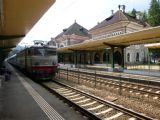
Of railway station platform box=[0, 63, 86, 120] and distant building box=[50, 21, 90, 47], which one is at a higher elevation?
distant building box=[50, 21, 90, 47]

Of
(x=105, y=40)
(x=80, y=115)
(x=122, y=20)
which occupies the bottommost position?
(x=80, y=115)

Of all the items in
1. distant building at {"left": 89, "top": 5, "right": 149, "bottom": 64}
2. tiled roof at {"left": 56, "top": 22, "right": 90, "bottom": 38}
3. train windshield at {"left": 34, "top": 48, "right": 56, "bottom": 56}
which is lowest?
train windshield at {"left": 34, "top": 48, "right": 56, "bottom": 56}

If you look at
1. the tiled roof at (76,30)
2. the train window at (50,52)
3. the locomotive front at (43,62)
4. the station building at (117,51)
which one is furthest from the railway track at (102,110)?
the tiled roof at (76,30)

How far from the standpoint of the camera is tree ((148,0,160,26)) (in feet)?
229

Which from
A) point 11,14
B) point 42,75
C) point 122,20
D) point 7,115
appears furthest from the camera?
point 122,20

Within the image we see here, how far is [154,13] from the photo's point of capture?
Result: 72.2 m

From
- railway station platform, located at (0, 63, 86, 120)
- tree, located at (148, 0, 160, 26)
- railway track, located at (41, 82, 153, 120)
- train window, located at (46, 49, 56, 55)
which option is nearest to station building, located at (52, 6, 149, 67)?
tree, located at (148, 0, 160, 26)

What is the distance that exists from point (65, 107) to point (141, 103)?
3.56m

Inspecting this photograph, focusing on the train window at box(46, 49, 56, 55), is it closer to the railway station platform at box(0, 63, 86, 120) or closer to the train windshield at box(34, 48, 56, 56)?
the train windshield at box(34, 48, 56, 56)

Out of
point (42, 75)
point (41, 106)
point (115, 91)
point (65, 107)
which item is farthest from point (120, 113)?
point (42, 75)

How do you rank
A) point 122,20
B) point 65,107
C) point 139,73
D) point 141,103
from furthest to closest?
point 122,20 < point 139,73 < point 141,103 < point 65,107

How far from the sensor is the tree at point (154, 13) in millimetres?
69881

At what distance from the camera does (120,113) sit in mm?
10016

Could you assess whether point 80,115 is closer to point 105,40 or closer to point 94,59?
point 105,40
